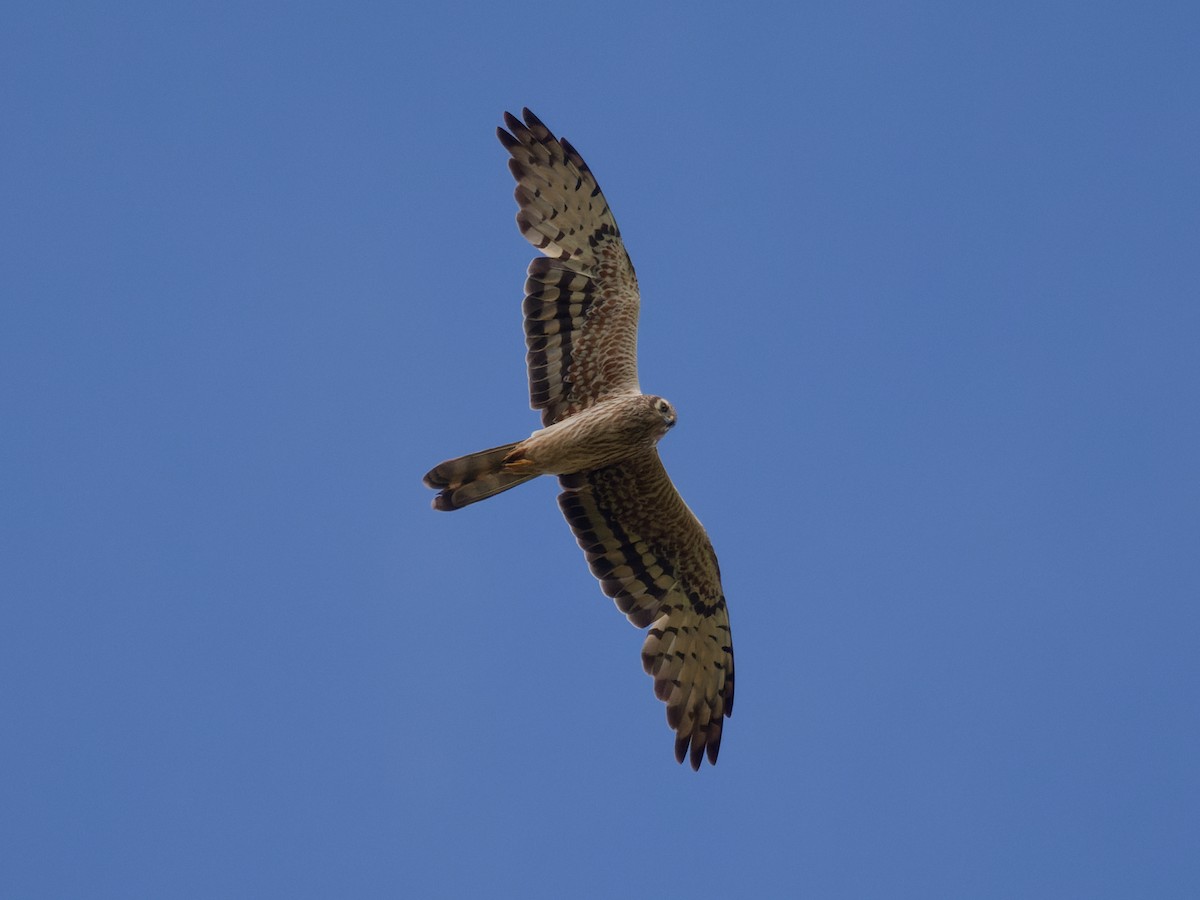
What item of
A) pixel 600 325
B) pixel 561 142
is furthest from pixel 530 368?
pixel 561 142

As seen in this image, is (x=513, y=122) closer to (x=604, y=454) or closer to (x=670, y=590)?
(x=604, y=454)

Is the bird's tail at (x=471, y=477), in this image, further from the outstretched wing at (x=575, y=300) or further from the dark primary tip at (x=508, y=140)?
the dark primary tip at (x=508, y=140)

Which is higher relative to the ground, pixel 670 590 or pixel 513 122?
pixel 513 122

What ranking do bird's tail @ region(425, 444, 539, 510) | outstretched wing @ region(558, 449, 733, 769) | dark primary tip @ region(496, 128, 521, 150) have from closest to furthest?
bird's tail @ region(425, 444, 539, 510) → dark primary tip @ region(496, 128, 521, 150) → outstretched wing @ region(558, 449, 733, 769)

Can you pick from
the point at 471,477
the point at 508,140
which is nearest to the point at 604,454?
the point at 471,477

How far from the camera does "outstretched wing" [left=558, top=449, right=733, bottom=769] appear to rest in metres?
12.3

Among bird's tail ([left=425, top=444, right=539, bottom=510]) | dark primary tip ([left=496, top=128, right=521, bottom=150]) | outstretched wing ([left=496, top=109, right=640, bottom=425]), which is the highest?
dark primary tip ([left=496, top=128, right=521, bottom=150])

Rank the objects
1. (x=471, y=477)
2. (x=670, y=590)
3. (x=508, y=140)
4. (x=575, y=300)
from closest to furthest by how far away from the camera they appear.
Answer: (x=471, y=477), (x=575, y=300), (x=508, y=140), (x=670, y=590)

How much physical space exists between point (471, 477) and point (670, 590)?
82.5 inches


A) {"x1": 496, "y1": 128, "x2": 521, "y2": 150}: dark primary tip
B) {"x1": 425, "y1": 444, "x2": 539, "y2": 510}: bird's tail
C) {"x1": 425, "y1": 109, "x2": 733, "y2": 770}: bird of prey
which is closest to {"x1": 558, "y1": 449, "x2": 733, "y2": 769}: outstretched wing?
{"x1": 425, "y1": 109, "x2": 733, "y2": 770}: bird of prey

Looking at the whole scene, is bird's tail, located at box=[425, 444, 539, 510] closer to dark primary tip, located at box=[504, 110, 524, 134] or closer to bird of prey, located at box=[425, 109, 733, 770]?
bird of prey, located at box=[425, 109, 733, 770]

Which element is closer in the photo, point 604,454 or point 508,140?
point 604,454

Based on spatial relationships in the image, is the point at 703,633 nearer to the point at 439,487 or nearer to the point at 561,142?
the point at 439,487

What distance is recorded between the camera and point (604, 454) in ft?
38.4
